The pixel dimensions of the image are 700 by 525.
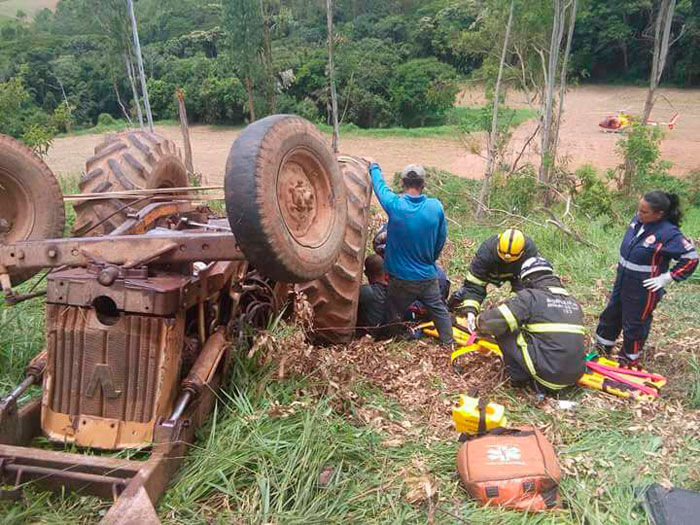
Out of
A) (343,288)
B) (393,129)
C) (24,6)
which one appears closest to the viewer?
(343,288)

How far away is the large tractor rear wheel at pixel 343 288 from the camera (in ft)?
12.7

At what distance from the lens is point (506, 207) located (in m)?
11.2

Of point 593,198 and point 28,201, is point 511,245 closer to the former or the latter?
point 28,201

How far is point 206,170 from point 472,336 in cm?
1755

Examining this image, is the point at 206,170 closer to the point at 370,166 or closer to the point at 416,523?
the point at 370,166

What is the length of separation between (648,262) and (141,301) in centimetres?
362

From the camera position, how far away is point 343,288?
155 inches

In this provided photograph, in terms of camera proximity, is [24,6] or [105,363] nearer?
[105,363]

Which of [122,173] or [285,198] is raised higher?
[285,198]

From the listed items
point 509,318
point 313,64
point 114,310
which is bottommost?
point 509,318

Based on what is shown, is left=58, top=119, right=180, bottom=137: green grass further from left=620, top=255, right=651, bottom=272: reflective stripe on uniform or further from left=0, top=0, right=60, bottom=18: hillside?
left=0, top=0, right=60, bottom=18: hillside

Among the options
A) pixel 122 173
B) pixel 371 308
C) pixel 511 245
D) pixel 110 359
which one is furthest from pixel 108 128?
pixel 110 359

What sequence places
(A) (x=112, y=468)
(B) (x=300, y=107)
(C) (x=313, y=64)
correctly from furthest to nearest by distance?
(C) (x=313, y=64) → (B) (x=300, y=107) → (A) (x=112, y=468)

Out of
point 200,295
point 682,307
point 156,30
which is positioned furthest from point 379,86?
point 200,295
